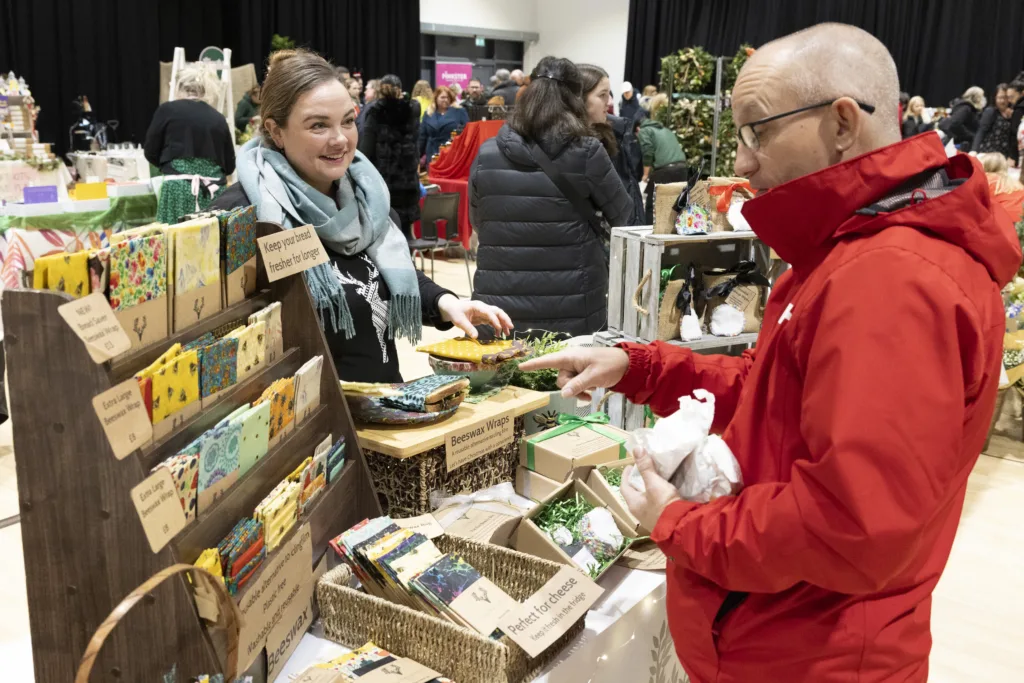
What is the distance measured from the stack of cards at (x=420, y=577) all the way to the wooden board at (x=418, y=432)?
0.69 ft

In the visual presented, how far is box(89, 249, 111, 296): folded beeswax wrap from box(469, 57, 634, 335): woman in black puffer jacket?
271cm

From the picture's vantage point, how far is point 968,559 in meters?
3.53

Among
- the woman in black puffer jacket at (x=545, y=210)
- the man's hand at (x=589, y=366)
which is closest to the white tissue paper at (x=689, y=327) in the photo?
the woman in black puffer jacket at (x=545, y=210)

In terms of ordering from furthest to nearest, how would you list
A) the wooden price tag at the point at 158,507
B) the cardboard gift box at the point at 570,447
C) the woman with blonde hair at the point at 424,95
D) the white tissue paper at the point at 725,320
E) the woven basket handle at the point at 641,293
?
the woman with blonde hair at the point at 424,95 < the white tissue paper at the point at 725,320 < the woven basket handle at the point at 641,293 < the cardboard gift box at the point at 570,447 < the wooden price tag at the point at 158,507

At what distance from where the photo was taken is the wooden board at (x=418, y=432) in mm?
1720

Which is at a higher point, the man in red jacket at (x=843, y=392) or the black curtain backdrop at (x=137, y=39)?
the black curtain backdrop at (x=137, y=39)

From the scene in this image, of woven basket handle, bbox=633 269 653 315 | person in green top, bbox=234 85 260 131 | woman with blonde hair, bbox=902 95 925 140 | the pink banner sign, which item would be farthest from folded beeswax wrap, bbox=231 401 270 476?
the pink banner sign

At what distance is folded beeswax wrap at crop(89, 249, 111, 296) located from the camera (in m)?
1.07

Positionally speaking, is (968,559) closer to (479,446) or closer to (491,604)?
(479,446)

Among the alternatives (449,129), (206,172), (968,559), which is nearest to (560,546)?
(968,559)

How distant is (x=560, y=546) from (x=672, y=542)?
691mm

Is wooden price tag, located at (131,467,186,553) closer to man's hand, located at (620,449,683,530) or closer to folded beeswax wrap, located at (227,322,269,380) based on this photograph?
folded beeswax wrap, located at (227,322,269,380)

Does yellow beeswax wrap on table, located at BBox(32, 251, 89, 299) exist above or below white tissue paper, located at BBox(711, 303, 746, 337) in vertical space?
above

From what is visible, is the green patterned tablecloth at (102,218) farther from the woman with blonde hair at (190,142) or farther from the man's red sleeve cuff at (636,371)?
the man's red sleeve cuff at (636,371)
